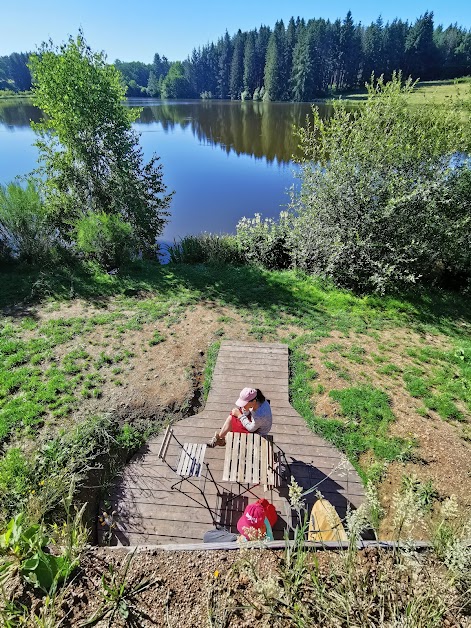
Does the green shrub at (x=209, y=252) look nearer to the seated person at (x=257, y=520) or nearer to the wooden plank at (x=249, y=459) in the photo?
the wooden plank at (x=249, y=459)

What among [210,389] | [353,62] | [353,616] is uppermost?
[353,62]

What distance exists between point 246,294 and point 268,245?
2850mm

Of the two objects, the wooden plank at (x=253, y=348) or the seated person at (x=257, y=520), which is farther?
the wooden plank at (x=253, y=348)

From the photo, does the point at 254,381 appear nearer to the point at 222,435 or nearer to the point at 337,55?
the point at 222,435

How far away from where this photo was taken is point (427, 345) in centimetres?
779

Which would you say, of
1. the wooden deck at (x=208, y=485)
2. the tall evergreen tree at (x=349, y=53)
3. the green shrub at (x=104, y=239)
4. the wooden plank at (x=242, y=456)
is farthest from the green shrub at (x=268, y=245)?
the tall evergreen tree at (x=349, y=53)

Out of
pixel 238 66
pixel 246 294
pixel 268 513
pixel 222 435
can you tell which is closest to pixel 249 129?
pixel 246 294

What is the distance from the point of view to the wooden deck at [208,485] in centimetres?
446

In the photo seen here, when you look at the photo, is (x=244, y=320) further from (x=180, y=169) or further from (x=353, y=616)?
(x=180, y=169)

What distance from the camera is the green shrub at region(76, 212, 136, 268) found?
1140 centimetres

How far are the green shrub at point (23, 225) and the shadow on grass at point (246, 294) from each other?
0.71 meters

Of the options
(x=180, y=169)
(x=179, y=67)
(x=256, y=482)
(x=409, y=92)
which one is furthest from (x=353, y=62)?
(x=256, y=482)

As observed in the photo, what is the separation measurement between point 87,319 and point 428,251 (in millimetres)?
9462

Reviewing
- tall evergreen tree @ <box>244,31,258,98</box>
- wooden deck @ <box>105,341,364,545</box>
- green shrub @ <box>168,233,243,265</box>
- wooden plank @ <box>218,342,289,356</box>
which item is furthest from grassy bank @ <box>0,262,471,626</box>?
tall evergreen tree @ <box>244,31,258,98</box>
